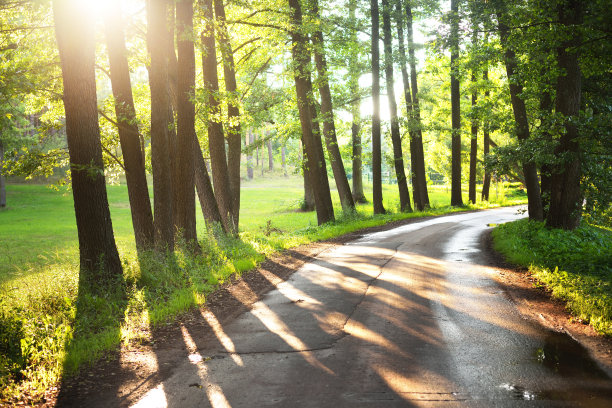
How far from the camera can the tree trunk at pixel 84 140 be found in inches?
312

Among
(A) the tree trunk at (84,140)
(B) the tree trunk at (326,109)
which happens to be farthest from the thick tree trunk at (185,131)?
(B) the tree trunk at (326,109)

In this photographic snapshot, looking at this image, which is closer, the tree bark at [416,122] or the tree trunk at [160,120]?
the tree trunk at [160,120]

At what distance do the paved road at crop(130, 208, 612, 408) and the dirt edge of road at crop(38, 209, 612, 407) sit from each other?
0.66ft

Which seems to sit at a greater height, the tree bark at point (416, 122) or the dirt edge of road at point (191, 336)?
the tree bark at point (416, 122)

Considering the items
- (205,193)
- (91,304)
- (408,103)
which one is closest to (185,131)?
(205,193)

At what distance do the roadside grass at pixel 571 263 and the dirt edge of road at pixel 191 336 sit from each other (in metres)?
0.23

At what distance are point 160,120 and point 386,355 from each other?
837 cm

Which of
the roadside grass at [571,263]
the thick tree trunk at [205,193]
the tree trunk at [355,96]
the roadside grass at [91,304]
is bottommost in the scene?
the roadside grass at [571,263]

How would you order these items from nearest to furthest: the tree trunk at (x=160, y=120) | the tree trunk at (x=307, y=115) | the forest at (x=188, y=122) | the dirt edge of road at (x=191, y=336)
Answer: the dirt edge of road at (x=191, y=336)
the forest at (x=188, y=122)
the tree trunk at (x=160, y=120)
the tree trunk at (x=307, y=115)

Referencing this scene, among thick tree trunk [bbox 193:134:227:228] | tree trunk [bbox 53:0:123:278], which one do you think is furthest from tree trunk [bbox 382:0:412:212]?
tree trunk [bbox 53:0:123:278]

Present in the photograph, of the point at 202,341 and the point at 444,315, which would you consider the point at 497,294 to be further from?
the point at 202,341

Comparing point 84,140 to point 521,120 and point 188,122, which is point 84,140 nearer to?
point 188,122

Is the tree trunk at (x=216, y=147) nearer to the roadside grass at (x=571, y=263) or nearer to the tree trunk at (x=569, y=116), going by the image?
the roadside grass at (x=571, y=263)

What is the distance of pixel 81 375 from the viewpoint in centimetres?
525
